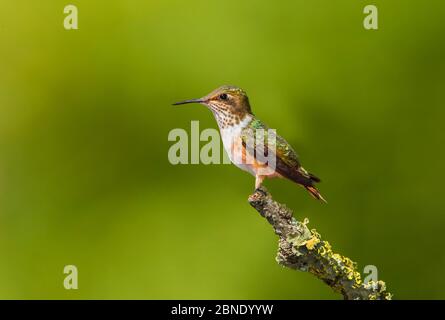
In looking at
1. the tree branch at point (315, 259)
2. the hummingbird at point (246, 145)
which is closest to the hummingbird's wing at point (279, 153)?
the hummingbird at point (246, 145)

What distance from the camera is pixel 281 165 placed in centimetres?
348

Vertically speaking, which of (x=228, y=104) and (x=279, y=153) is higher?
(x=228, y=104)

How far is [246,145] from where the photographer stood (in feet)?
11.7

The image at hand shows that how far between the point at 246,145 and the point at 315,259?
30.9 inches

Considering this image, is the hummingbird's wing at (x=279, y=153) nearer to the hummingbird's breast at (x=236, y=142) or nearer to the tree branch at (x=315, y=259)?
the hummingbird's breast at (x=236, y=142)

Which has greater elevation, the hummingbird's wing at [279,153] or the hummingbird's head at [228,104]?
the hummingbird's head at [228,104]

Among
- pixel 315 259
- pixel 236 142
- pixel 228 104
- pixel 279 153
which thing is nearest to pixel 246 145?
pixel 236 142

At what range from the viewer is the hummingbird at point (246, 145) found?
3488 mm

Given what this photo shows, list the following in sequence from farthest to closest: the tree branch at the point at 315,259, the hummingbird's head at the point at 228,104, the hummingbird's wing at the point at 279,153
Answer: the hummingbird's head at the point at 228,104
the hummingbird's wing at the point at 279,153
the tree branch at the point at 315,259

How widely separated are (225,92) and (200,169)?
80.7 inches

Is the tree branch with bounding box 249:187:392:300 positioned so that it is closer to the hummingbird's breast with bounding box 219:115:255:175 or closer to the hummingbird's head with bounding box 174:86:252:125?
the hummingbird's breast with bounding box 219:115:255:175

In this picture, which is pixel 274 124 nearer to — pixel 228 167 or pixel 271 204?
pixel 228 167

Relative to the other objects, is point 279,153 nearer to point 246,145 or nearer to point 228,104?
point 246,145

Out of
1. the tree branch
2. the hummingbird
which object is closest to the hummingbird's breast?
the hummingbird
